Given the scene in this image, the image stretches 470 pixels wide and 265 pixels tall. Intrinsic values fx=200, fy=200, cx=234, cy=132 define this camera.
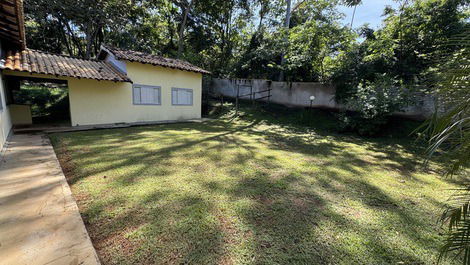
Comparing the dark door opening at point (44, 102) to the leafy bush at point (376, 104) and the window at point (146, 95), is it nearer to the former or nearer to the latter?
the window at point (146, 95)

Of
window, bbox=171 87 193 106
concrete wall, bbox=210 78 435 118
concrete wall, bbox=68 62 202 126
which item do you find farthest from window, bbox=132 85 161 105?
concrete wall, bbox=210 78 435 118

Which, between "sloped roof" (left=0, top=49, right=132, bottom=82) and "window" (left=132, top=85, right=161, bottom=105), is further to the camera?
"window" (left=132, top=85, right=161, bottom=105)

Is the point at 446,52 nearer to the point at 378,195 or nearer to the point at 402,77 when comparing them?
the point at 378,195

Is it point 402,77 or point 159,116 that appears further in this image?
point 159,116

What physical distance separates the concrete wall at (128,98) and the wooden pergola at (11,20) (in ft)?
6.68

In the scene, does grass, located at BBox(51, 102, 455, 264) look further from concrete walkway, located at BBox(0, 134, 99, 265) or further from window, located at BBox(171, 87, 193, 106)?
window, located at BBox(171, 87, 193, 106)

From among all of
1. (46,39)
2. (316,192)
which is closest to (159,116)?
(316,192)

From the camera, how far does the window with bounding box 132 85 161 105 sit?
32.0 ft

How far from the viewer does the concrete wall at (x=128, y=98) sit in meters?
8.34

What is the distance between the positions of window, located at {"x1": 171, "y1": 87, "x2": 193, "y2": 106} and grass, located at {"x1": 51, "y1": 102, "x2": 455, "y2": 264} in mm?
5919

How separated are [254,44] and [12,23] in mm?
14634

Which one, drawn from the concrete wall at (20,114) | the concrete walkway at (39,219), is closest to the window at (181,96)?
the concrete wall at (20,114)

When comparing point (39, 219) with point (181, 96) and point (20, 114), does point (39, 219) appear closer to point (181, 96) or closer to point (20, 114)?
point (20, 114)

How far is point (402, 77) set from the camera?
28.7ft
